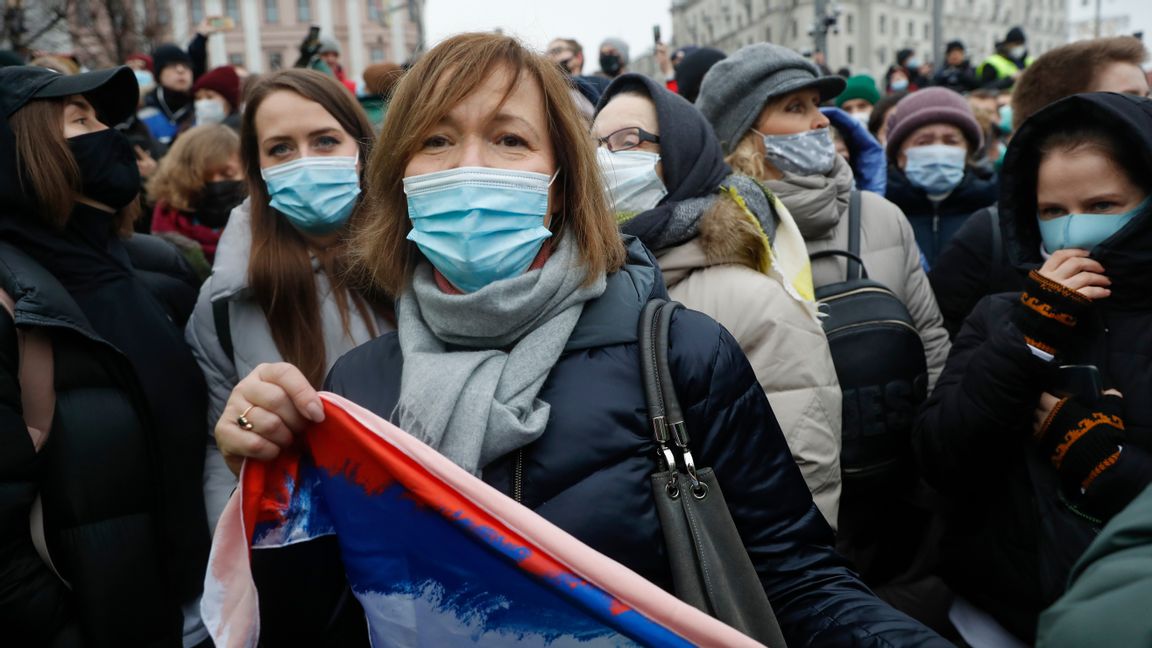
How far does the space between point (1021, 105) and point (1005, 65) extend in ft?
25.0

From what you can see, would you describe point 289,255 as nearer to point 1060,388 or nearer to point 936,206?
point 1060,388

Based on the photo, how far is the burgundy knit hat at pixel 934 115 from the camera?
15.3 feet

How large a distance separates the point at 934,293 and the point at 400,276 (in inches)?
98.8

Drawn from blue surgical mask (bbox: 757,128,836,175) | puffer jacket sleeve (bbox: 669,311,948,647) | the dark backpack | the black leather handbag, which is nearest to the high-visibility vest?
blue surgical mask (bbox: 757,128,836,175)

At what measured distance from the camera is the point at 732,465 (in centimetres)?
171

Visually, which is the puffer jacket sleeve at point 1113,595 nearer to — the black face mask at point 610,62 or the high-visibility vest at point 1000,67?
the black face mask at point 610,62

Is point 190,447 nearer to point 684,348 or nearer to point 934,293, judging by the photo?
point 684,348

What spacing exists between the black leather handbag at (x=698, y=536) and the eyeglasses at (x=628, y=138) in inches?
55.3

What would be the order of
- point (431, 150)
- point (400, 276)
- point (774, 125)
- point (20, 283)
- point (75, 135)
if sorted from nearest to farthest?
point (431, 150)
point (400, 276)
point (20, 283)
point (75, 135)
point (774, 125)

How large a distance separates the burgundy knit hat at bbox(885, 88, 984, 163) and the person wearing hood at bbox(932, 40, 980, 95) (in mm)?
6142

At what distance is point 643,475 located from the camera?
5.39ft

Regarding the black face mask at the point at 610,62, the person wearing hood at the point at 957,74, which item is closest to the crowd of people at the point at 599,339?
the black face mask at the point at 610,62

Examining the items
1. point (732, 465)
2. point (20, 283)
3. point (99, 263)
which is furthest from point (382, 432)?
point (99, 263)

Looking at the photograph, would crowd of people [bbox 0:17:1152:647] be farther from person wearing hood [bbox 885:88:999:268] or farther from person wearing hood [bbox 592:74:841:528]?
person wearing hood [bbox 885:88:999:268]
